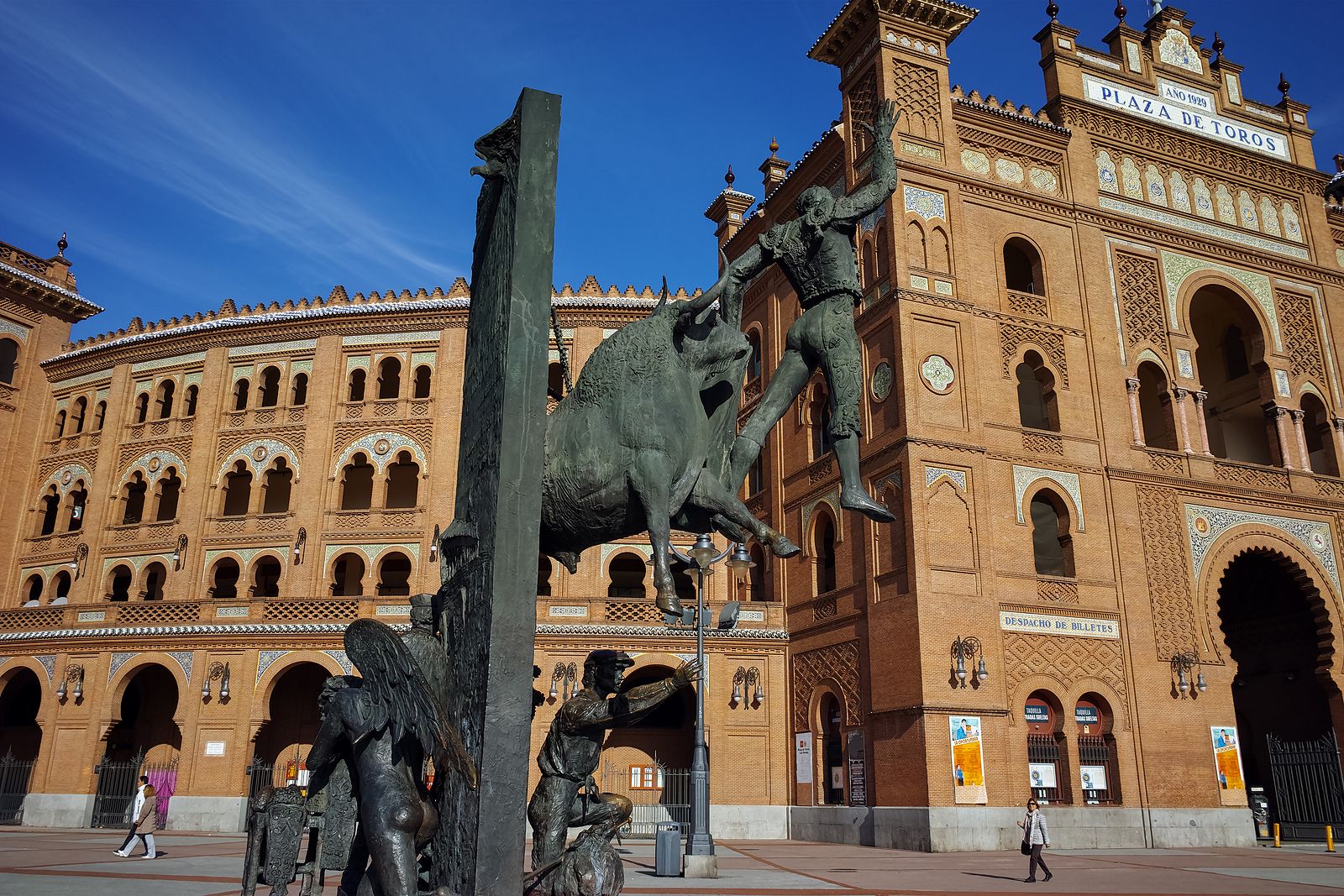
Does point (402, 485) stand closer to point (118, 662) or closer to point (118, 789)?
point (118, 662)

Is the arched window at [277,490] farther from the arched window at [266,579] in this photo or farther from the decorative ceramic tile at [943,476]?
the decorative ceramic tile at [943,476]

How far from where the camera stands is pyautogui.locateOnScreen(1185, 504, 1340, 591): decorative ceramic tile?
23312 mm

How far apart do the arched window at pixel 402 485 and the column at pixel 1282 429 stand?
75.6 ft

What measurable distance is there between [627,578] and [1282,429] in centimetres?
1785

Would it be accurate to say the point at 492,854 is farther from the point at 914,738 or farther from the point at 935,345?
the point at 935,345

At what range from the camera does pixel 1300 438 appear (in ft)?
83.4

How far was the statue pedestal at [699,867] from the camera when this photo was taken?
14.2m

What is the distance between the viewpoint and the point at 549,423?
402 centimetres

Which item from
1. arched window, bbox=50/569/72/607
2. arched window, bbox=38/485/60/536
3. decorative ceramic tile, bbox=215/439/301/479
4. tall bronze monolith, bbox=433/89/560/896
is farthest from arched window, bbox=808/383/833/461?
arched window, bbox=38/485/60/536

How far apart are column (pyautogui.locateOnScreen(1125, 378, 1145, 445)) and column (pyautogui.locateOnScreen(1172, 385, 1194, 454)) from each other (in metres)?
Result: 1.08

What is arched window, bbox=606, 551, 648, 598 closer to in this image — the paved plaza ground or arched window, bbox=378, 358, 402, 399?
arched window, bbox=378, 358, 402, 399

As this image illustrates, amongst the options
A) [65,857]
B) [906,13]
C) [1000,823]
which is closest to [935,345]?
[906,13]

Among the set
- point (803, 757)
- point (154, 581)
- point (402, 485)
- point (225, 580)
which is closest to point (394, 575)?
point (402, 485)

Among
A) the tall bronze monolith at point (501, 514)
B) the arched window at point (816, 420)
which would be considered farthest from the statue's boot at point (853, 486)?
the arched window at point (816, 420)
